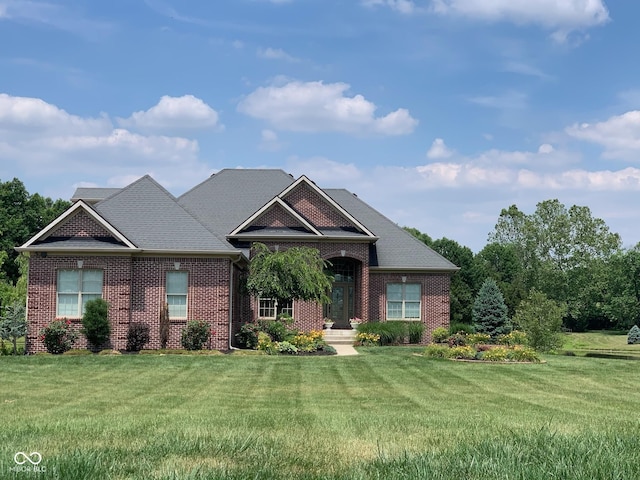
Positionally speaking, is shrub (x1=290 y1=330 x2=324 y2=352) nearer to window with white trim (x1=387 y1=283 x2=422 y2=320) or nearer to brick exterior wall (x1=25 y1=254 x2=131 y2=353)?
brick exterior wall (x1=25 y1=254 x2=131 y2=353)

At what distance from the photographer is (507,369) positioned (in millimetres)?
20219

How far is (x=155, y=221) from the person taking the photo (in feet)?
89.0

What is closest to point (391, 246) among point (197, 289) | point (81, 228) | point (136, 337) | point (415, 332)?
point (415, 332)

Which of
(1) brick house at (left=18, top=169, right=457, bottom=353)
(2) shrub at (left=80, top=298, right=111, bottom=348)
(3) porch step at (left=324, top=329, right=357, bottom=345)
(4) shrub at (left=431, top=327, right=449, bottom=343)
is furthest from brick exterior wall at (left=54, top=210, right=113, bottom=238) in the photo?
(4) shrub at (left=431, top=327, right=449, bottom=343)

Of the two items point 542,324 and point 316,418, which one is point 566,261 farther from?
point 316,418

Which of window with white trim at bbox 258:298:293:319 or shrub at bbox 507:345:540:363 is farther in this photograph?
window with white trim at bbox 258:298:293:319

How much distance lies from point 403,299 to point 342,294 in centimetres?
306

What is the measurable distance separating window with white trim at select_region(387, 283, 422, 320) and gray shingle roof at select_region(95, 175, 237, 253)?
10.5 metres

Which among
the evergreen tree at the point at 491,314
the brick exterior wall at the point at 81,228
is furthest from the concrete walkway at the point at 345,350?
the evergreen tree at the point at 491,314

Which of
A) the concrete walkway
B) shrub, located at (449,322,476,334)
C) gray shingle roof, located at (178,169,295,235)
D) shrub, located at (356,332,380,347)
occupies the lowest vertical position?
the concrete walkway

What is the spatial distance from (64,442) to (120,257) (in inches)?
741

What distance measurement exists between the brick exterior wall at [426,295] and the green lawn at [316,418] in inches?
434

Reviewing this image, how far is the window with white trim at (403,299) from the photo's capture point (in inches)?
1326

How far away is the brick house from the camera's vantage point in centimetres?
2542
